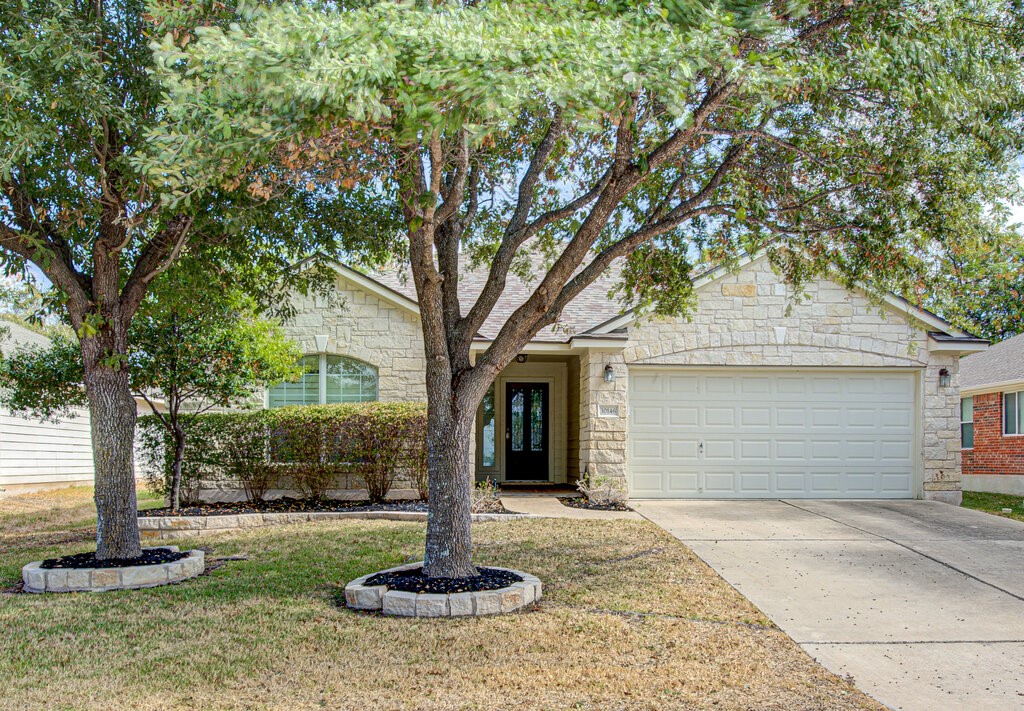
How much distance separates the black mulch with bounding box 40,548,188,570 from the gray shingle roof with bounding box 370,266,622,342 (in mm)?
6215

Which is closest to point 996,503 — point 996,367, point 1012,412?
point 1012,412

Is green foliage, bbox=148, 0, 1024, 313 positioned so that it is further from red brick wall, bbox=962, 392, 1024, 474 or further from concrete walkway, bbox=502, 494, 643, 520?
red brick wall, bbox=962, 392, 1024, 474

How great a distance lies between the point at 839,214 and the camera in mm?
8367

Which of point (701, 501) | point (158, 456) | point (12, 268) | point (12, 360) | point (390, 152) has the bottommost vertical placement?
point (701, 501)

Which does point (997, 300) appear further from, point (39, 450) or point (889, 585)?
point (39, 450)

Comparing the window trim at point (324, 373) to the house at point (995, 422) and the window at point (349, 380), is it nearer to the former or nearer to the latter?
the window at point (349, 380)

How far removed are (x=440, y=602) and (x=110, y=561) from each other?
350cm

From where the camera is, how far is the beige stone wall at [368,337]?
549 inches

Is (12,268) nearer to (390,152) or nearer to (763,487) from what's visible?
(390,152)

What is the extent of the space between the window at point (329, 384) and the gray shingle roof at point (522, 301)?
60.5 inches

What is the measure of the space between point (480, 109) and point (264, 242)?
16.7 ft

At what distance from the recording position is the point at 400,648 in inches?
223

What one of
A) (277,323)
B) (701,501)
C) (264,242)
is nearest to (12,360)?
(277,323)

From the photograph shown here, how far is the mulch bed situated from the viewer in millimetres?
11720
